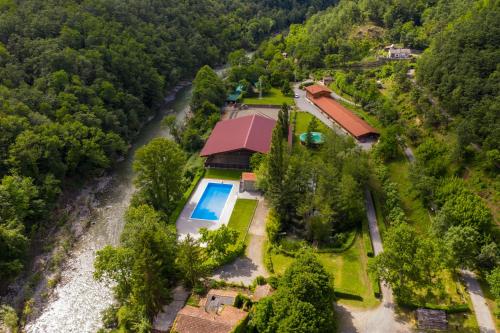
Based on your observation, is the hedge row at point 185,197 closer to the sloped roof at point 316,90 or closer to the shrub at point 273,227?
the shrub at point 273,227

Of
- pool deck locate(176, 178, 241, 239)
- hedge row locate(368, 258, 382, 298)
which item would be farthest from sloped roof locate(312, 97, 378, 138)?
hedge row locate(368, 258, 382, 298)

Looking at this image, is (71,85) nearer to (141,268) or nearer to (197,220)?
(197,220)

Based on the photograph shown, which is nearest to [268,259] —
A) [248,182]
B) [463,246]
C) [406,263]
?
[406,263]

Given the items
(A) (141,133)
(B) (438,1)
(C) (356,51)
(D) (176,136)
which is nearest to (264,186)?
(D) (176,136)

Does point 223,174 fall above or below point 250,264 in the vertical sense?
above

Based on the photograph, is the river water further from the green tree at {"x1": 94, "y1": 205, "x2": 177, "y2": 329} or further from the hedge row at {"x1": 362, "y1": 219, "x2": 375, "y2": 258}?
the hedge row at {"x1": 362, "y1": 219, "x2": 375, "y2": 258}

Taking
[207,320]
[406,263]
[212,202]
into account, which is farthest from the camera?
[212,202]

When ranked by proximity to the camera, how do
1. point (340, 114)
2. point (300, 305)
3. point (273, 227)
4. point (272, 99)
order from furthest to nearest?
point (272, 99) < point (340, 114) < point (273, 227) < point (300, 305)

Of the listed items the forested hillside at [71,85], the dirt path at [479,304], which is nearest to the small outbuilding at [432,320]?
the dirt path at [479,304]
